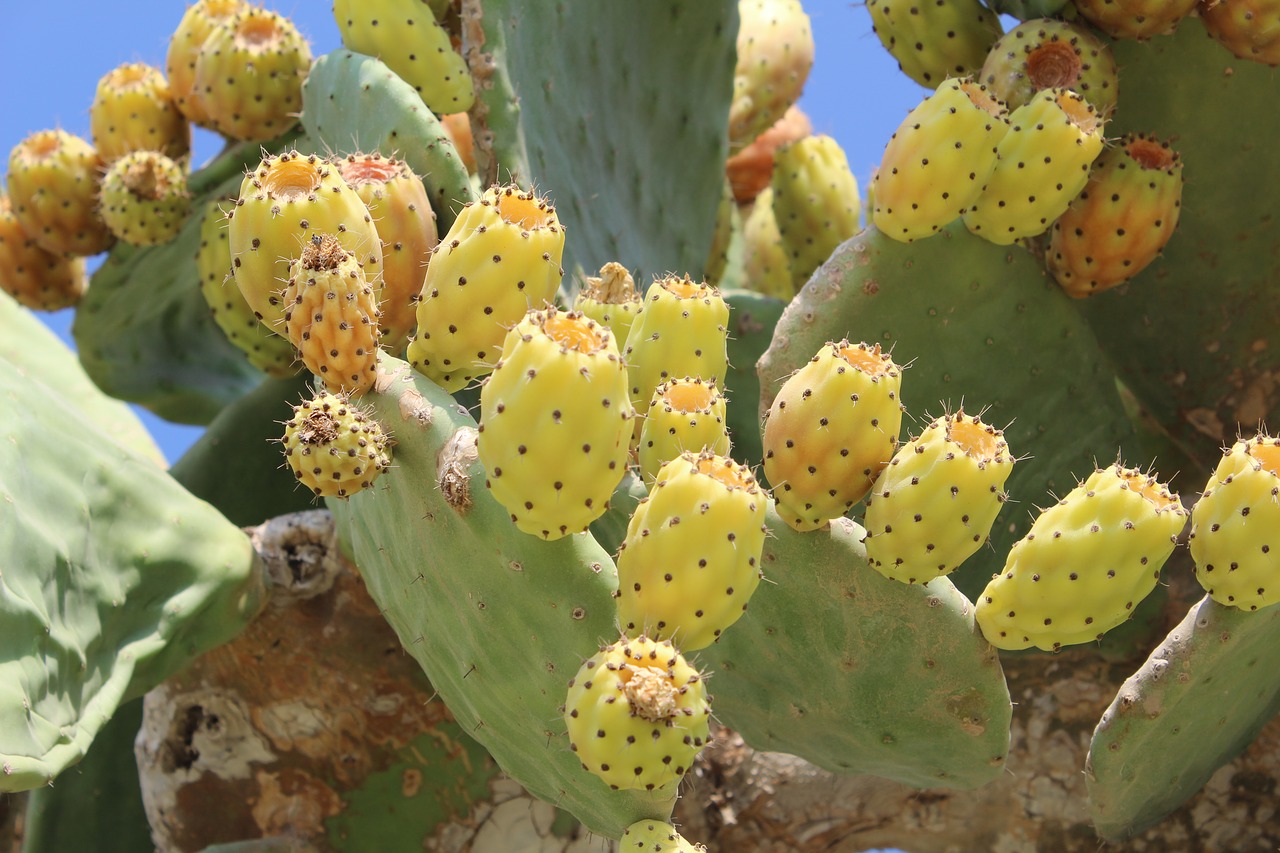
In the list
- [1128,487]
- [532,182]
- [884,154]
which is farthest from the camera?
[532,182]

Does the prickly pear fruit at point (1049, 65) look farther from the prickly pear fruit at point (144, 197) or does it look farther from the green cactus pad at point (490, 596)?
the prickly pear fruit at point (144, 197)

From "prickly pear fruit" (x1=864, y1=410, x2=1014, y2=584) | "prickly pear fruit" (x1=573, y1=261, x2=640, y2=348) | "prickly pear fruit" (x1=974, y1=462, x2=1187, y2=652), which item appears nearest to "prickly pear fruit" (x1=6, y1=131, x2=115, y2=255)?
"prickly pear fruit" (x1=573, y1=261, x2=640, y2=348)

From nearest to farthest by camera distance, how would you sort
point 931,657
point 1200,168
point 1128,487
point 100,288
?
point 1128,487 < point 931,657 < point 1200,168 < point 100,288

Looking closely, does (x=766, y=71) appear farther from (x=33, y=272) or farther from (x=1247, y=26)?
(x=33, y=272)

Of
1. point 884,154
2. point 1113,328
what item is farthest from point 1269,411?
point 884,154

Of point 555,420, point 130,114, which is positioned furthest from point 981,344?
point 130,114

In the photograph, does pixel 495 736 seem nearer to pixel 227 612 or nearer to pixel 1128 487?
pixel 227 612

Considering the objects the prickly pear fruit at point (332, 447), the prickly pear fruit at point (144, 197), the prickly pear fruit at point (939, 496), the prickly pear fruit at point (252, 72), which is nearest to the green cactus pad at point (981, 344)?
the prickly pear fruit at point (939, 496)

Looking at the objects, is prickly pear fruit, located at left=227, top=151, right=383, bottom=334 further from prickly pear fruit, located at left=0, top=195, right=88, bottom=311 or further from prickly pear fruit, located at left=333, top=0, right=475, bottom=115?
prickly pear fruit, located at left=0, top=195, right=88, bottom=311
